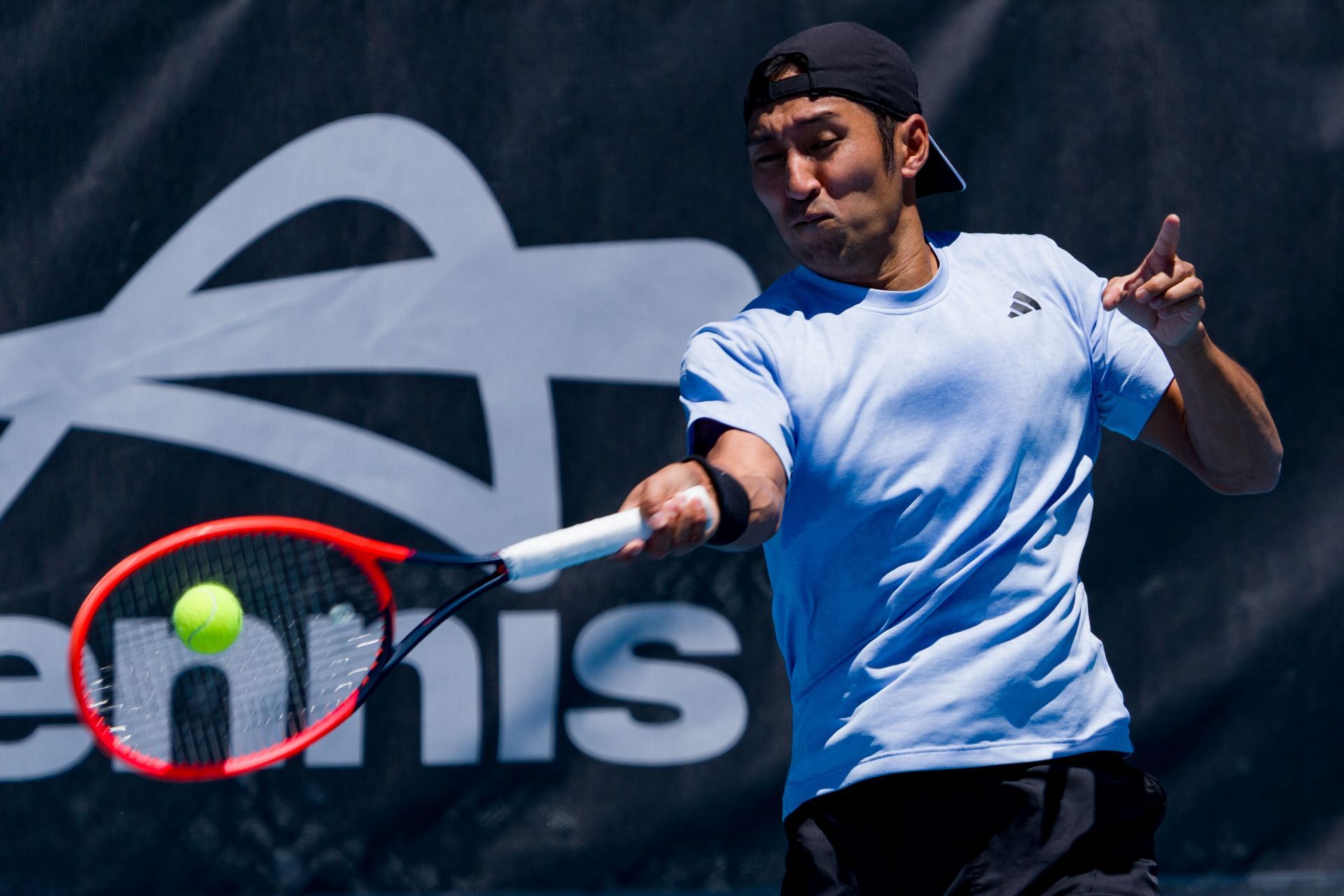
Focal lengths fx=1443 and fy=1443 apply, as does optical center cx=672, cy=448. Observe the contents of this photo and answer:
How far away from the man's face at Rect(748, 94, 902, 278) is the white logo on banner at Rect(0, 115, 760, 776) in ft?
3.95

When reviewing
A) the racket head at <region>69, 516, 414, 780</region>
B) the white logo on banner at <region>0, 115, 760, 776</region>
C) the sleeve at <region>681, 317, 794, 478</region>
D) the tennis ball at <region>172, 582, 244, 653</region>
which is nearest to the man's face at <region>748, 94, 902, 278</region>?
the sleeve at <region>681, 317, 794, 478</region>

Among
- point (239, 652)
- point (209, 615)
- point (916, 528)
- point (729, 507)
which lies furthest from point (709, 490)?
point (239, 652)

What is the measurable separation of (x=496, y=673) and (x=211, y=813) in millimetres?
639

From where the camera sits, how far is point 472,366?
9.59 feet

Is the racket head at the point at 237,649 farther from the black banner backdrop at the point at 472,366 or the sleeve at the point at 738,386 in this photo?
the sleeve at the point at 738,386

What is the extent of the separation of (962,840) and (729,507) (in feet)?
1.72

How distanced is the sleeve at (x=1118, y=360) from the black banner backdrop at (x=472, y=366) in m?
1.19

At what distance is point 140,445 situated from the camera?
289 cm

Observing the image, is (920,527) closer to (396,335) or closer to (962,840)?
(962,840)

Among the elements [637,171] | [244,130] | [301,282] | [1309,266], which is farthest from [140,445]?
[1309,266]

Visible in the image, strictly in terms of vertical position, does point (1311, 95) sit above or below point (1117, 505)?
above

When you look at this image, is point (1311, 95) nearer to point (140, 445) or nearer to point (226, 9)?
point (226, 9)

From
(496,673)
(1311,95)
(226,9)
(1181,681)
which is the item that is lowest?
(1181,681)

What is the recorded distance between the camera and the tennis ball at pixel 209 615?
1869mm
